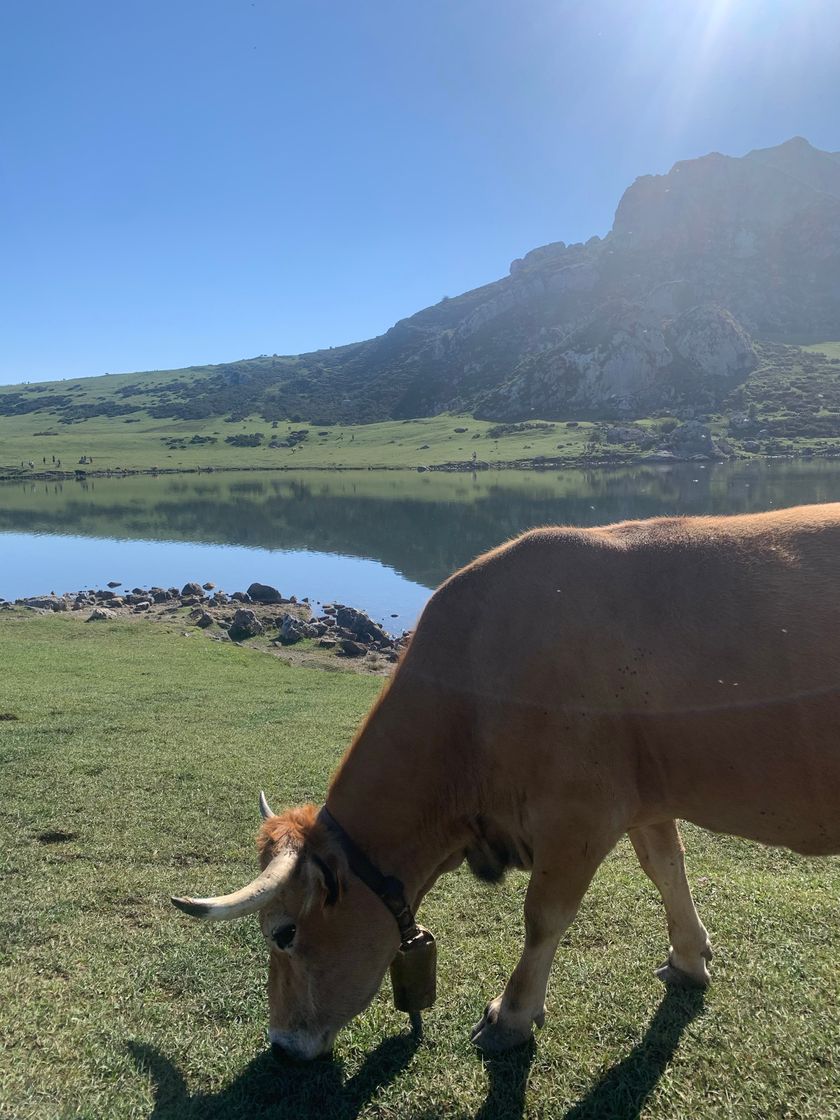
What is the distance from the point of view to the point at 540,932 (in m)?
3.91

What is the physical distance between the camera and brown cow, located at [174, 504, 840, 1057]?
3.48 meters

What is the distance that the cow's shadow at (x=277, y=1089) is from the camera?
3557 millimetres

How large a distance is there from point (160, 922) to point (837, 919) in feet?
16.2

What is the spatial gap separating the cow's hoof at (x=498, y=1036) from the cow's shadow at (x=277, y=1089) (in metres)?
0.39

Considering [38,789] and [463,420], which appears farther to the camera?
[463,420]

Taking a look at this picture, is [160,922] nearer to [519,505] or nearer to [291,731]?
[291,731]

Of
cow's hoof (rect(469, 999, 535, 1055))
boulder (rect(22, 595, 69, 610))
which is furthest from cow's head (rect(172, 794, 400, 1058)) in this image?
boulder (rect(22, 595, 69, 610))

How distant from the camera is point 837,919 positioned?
5.14 metres

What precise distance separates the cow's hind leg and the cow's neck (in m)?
1.28

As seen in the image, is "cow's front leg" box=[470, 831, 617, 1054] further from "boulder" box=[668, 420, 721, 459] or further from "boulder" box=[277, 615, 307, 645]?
"boulder" box=[668, 420, 721, 459]

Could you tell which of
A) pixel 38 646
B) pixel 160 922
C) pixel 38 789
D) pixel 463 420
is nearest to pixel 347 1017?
pixel 160 922

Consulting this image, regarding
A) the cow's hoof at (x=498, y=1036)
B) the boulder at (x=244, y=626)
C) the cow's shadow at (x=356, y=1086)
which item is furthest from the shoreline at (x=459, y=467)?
the cow's shadow at (x=356, y=1086)

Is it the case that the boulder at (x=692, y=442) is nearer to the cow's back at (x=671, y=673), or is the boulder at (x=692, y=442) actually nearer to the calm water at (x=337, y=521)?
the calm water at (x=337, y=521)

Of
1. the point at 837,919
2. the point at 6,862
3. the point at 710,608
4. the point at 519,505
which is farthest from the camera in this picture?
the point at 519,505
